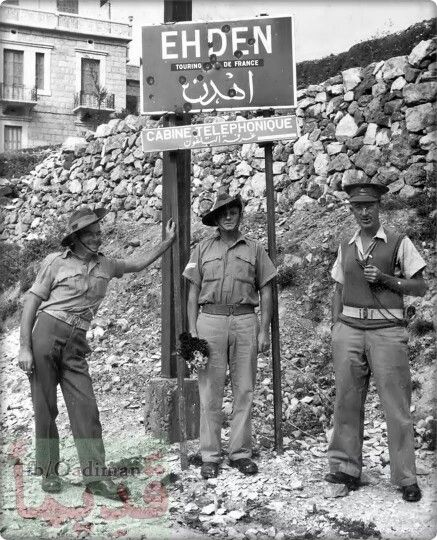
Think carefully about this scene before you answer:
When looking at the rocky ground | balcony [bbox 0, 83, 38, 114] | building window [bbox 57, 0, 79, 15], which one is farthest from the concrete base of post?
building window [bbox 57, 0, 79, 15]

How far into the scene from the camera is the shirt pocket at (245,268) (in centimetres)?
499

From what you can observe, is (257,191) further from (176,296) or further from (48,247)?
(176,296)

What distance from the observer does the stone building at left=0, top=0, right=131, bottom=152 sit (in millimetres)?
31266

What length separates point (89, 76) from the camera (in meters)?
32.6

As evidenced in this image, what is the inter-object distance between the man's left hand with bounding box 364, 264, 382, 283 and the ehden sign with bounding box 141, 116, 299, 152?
1.45 meters

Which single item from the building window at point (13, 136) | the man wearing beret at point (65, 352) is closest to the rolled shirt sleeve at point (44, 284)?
the man wearing beret at point (65, 352)

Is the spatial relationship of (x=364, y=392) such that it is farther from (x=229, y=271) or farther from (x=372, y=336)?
(x=229, y=271)

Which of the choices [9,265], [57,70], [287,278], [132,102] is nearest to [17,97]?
[57,70]

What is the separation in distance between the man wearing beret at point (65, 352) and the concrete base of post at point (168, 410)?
1007mm

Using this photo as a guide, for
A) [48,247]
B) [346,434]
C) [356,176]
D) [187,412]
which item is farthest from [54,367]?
[48,247]

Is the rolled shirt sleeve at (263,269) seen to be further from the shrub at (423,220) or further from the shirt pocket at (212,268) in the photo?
the shrub at (423,220)

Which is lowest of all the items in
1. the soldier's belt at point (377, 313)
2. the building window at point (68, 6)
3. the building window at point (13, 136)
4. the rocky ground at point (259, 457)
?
the rocky ground at point (259, 457)

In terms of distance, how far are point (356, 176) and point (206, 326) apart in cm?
601

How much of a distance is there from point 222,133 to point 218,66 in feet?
2.00
